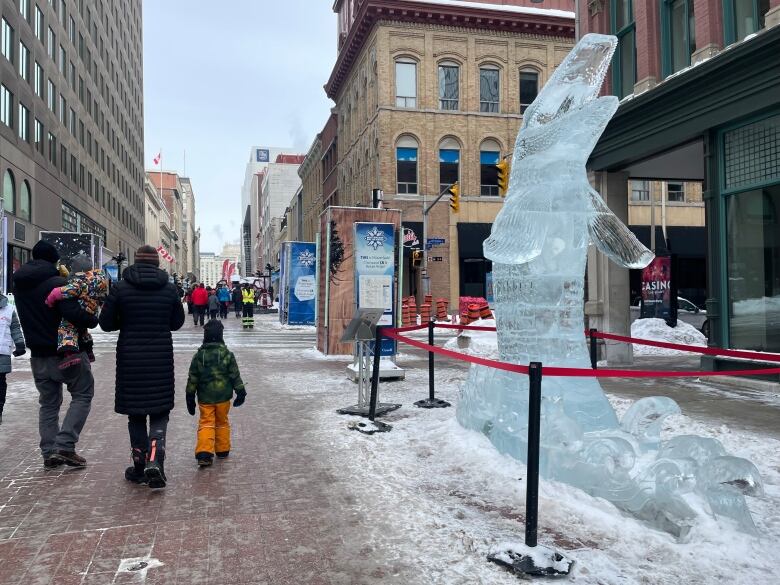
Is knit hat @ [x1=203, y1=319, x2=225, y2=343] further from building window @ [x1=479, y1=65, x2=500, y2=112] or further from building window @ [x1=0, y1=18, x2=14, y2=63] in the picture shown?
building window @ [x1=479, y1=65, x2=500, y2=112]

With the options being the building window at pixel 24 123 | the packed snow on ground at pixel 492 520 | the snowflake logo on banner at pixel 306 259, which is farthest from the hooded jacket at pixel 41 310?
the building window at pixel 24 123

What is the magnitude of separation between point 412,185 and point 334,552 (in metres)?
31.1

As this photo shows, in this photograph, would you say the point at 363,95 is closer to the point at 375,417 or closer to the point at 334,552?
the point at 375,417

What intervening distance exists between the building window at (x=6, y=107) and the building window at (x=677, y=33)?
25723mm

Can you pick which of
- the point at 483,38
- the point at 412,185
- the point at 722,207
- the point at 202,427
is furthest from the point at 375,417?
the point at 483,38

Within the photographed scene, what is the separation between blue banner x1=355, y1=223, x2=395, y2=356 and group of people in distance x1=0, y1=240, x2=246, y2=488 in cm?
764

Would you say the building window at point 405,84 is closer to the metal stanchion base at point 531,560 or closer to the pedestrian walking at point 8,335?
the pedestrian walking at point 8,335

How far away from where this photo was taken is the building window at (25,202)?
29528 millimetres

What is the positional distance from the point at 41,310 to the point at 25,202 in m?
29.1

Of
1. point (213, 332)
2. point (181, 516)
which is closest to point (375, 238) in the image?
point (213, 332)

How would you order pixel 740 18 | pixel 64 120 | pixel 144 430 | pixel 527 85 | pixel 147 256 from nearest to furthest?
pixel 144 430
pixel 147 256
pixel 740 18
pixel 527 85
pixel 64 120

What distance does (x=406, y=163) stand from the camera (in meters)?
33.8

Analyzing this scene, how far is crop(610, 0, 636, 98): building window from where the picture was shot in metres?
13.9

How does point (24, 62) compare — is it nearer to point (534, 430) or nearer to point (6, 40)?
point (6, 40)
